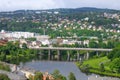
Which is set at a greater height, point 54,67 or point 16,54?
point 16,54

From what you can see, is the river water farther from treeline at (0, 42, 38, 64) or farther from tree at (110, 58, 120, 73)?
treeline at (0, 42, 38, 64)

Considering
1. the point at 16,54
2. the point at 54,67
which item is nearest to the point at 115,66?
the point at 54,67

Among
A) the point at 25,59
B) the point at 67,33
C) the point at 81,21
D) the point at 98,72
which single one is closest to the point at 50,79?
the point at 98,72

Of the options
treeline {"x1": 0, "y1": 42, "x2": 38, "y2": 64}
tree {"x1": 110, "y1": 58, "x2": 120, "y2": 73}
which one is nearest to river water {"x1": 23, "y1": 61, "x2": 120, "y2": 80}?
tree {"x1": 110, "y1": 58, "x2": 120, "y2": 73}

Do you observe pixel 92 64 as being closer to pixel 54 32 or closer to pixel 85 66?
pixel 85 66

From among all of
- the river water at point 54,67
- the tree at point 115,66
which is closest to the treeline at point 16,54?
the river water at point 54,67

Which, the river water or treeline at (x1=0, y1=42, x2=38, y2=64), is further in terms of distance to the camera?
treeline at (x1=0, y1=42, x2=38, y2=64)

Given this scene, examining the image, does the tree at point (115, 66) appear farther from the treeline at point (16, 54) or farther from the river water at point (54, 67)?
the treeline at point (16, 54)

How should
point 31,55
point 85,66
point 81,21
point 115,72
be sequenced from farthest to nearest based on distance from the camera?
point 81,21
point 31,55
point 85,66
point 115,72

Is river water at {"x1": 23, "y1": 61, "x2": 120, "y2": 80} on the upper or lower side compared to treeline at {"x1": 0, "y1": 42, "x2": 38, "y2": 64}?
lower

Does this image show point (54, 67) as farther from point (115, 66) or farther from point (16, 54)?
point (16, 54)

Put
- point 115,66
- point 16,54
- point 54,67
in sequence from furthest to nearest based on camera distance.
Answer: point 16,54 → point 54,67 → point 115,66
